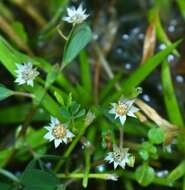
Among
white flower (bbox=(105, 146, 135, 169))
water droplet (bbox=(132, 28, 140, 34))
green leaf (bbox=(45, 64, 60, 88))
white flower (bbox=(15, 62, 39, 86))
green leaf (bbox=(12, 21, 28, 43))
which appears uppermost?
water droplet (bbox=(132, 28, 140, 34))

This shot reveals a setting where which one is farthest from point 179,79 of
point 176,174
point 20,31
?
point 20,31

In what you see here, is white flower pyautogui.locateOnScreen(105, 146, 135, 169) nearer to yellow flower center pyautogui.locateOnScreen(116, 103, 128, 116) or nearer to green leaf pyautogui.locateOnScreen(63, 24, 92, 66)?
yellow flower center pyautogui.locateOnScreen(116, 103, 128, 116)

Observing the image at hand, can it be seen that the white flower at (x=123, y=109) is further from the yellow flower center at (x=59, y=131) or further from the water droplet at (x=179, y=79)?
the water droplet at (x=179, y=79)

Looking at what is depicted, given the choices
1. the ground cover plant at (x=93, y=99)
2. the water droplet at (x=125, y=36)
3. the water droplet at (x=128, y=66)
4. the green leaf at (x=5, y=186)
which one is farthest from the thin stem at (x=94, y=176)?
the water droplet at (x=125, y=36)

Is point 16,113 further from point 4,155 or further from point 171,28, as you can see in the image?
point 171,28

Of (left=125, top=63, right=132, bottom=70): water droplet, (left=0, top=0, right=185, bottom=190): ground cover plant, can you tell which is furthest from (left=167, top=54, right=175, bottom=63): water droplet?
(left=125, top=63, right=132, bottom=70): water droplet

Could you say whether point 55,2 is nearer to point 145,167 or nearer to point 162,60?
point 162,60

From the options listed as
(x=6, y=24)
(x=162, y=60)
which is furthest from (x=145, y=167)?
(x=6, y=24)
